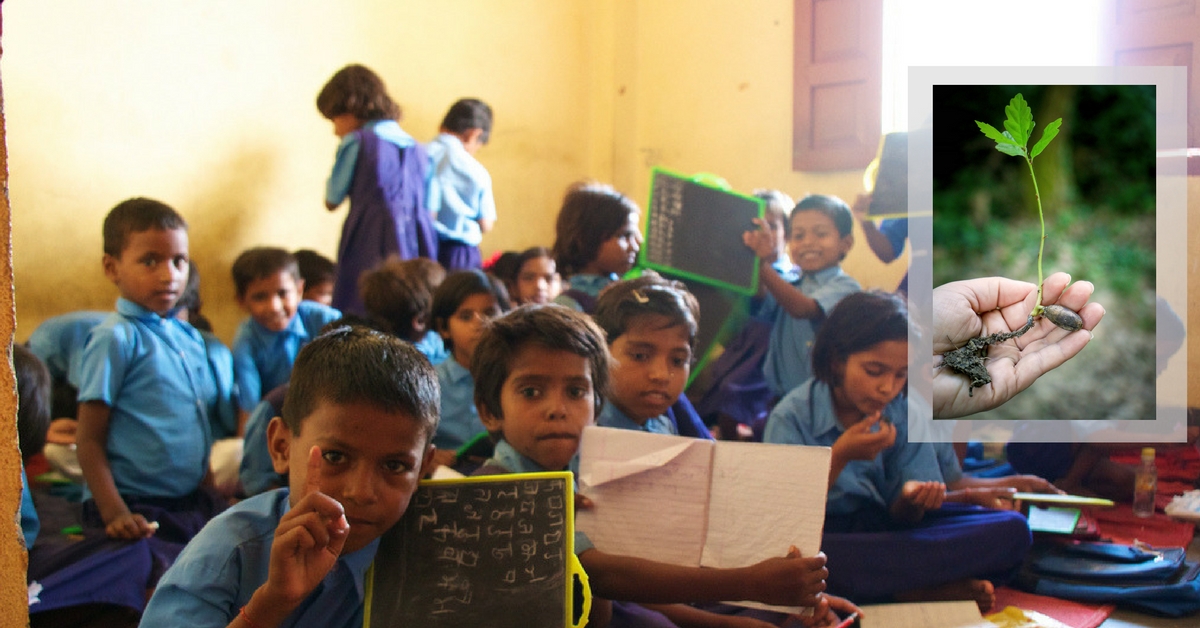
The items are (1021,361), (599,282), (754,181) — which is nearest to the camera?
(1021,361)

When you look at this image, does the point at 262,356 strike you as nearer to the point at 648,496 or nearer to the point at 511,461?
the point at 511,461

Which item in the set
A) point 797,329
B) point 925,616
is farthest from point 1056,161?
point 797,329

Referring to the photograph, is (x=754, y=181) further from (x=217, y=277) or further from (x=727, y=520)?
(x=217, y=277)

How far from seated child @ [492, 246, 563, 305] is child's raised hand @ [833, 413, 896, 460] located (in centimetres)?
152

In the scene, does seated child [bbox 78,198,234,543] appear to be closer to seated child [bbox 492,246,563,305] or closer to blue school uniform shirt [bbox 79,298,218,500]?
blue school uniform shirt [bbox 79,298,218,500]

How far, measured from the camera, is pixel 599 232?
3057 millimetres

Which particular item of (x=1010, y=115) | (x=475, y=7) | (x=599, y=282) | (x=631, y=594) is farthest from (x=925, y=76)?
(x=475, y=7)

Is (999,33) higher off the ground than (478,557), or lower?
higher

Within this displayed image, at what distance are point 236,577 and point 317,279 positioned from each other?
112 inches

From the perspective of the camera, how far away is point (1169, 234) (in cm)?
172

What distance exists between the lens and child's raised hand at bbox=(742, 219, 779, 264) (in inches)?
110

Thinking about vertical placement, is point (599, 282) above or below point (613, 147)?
below

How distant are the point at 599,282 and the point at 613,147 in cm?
46

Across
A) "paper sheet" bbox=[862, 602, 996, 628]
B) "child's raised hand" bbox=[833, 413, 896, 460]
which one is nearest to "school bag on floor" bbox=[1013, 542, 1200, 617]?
"paper sheet" bbox=[862, 602, 996, 628]
